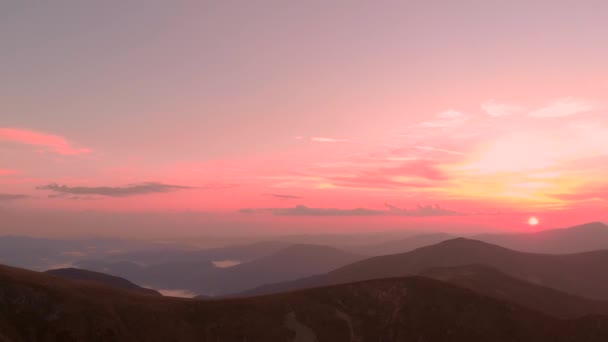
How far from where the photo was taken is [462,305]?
5300 inches

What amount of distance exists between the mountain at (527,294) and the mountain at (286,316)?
3152 centimetres

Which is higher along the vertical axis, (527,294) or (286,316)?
(286,316)

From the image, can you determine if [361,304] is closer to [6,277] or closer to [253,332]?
[253,332]

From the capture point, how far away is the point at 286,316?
129 m

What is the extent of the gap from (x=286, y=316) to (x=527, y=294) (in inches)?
4801

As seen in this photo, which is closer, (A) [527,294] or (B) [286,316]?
(B) [286,316]

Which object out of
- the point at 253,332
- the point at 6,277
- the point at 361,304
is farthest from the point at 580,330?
the point at 6,277

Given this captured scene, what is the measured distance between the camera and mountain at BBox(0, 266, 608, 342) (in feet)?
345

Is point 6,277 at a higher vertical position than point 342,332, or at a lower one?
higher

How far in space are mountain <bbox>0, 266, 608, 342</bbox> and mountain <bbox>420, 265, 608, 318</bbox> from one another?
3152 cm

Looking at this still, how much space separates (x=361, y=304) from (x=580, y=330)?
6765 centimetres

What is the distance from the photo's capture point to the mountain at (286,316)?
345 ft

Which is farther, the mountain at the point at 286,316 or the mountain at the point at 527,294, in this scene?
the mountain at the point at 527,294

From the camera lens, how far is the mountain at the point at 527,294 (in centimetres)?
16638
